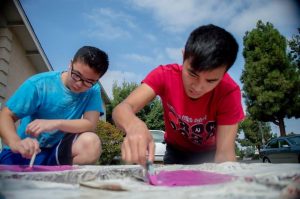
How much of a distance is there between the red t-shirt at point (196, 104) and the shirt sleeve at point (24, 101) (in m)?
0.72

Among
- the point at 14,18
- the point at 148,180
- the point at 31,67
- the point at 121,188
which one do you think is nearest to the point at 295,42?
the point at 148,180

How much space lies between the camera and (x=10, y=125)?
1.58 m

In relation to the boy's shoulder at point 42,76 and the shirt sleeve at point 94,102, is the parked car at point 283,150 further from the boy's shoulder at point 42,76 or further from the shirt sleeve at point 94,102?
the boy's shoulder at point 42,76

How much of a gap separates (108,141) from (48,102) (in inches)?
215

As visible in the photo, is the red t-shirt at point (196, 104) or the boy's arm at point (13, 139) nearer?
the boy's arm at point (13, 139)

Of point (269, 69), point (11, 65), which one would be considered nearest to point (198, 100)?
point (269, 69)

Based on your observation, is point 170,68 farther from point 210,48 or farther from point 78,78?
point 78,78

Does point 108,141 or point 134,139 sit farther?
point 108,141

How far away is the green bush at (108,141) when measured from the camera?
6827 millimetres

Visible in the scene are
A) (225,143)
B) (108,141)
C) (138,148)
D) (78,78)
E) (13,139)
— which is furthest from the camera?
(108,141)

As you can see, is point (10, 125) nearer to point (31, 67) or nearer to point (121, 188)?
point (121, 188)

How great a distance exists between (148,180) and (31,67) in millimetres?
4826

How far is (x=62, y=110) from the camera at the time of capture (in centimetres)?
188

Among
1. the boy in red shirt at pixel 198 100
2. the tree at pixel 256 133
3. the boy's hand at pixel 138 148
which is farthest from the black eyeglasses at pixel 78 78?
the tree at pixel 256 133
